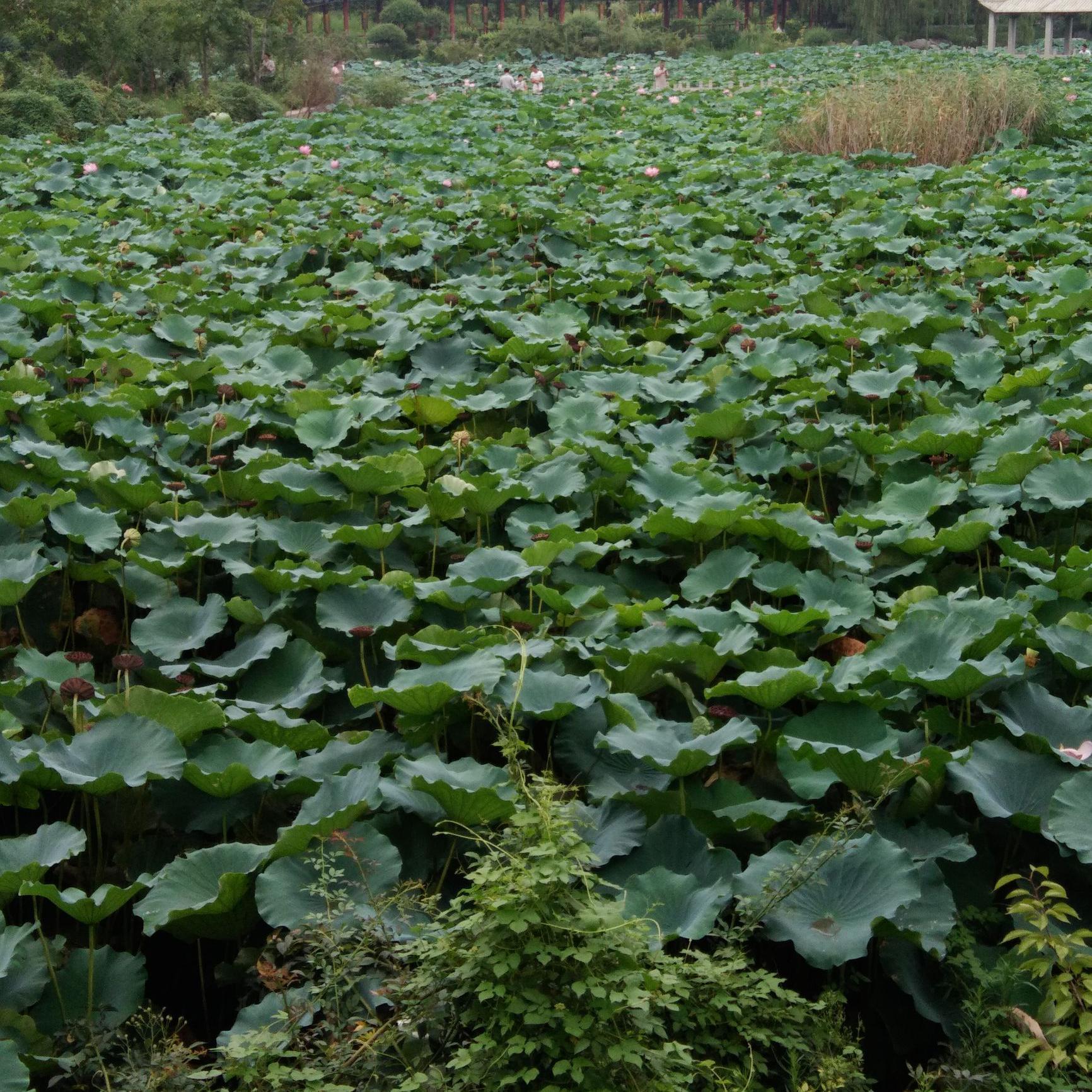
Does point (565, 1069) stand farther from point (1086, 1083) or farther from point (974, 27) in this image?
point (974, 27)

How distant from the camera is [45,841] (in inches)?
85.9

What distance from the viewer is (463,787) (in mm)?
2154

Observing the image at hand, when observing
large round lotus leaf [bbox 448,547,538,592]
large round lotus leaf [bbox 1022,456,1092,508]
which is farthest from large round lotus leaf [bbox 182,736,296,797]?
large round lotus leaf [bbox 1022,456,1092,508]

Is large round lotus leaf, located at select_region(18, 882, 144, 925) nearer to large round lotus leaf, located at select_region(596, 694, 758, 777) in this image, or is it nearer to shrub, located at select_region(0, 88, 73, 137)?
large round lotus leaf, located at select_region(596, 694, 758, 777)

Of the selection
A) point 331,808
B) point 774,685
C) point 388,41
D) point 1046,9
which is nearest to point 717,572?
point 774,685

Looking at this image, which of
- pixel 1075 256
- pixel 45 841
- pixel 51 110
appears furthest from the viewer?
pixel 51 110

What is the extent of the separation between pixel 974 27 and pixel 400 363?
2982cm

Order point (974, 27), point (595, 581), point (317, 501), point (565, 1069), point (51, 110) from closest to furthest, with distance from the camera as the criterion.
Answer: point (565, 1069) < point (595, 581) < point (317, 501) < point (51, 110) < point (974, 27)

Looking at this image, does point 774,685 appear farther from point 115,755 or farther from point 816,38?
point 816,38

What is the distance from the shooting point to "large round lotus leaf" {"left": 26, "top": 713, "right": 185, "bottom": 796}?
7.53 ft

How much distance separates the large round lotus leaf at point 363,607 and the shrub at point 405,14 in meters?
29.7

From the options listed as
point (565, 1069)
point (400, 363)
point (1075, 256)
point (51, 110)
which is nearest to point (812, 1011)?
point (565, 1069)

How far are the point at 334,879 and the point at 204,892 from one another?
32cm

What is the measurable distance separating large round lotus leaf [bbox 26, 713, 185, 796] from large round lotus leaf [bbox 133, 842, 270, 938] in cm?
20
